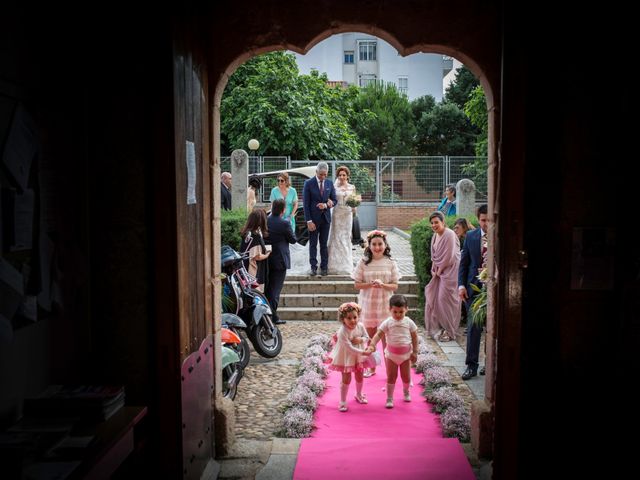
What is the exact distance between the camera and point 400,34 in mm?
4379

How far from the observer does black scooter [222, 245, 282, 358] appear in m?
7.48

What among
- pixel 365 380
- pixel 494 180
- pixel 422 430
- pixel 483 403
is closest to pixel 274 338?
pixel 365 380

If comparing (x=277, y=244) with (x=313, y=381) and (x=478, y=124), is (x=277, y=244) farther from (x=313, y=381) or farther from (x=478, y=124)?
(x=478, y=124)

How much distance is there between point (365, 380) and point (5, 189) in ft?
16.6

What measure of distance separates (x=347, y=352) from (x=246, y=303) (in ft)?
6.59

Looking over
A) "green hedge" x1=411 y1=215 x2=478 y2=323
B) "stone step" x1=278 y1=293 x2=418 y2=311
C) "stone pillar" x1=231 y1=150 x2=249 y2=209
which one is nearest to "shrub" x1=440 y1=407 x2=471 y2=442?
"green hedge" x1=411 y1=215 x2=478 y2=323

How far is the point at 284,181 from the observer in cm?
1212

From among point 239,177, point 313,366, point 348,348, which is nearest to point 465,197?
point 239,177

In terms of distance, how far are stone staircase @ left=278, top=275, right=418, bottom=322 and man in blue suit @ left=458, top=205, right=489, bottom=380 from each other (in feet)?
11.2

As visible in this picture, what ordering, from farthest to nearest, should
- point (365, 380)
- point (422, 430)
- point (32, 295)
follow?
point (365, 380) → point (422, 430) → point (32, 295)

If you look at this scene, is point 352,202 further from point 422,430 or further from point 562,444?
point 562,444

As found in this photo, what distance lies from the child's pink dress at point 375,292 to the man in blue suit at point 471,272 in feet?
2.64

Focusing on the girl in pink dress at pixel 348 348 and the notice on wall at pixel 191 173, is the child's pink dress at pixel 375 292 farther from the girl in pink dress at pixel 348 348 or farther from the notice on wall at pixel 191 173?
the notice on wall at pixel 191 173

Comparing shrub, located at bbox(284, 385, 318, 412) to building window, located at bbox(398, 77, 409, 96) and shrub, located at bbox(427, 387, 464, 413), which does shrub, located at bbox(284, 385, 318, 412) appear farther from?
building window, located at bbox(398, 77, 409, 96)
